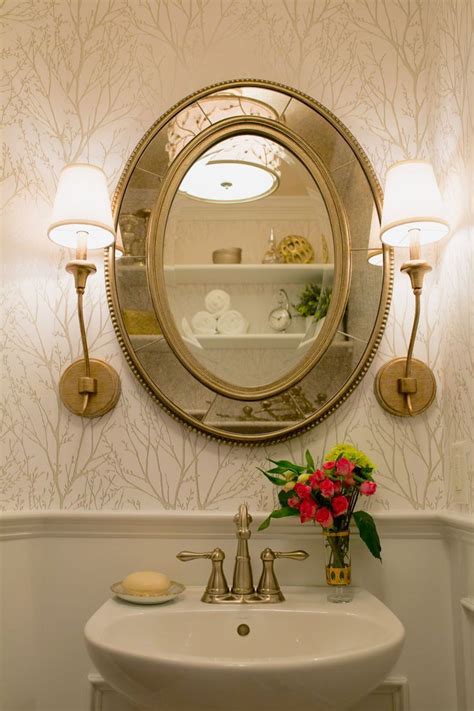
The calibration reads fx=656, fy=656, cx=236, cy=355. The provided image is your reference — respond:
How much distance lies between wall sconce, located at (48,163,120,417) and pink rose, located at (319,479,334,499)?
1.75 feet

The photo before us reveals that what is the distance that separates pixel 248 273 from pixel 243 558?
65 cm

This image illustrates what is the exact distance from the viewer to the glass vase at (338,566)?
135 cm

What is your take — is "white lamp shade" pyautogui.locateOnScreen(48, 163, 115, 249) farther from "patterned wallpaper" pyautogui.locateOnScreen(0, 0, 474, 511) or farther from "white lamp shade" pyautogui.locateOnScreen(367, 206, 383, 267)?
"white lamp shade" pyautogui.locateOnScreen(367, 206, 383, 267)

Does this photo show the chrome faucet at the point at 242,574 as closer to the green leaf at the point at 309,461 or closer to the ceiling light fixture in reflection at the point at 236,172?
the green leaf at the point at 309,461

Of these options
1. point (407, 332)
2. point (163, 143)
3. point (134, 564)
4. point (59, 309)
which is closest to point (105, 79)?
point (163, 143)

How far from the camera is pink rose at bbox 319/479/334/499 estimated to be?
1.32 m

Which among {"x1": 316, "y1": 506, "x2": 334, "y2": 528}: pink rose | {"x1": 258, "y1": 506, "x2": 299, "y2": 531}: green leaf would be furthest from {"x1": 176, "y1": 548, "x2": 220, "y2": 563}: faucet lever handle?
{"x1": 316, "y1": 506, "x2": 334, "y2": 528}: pink rose

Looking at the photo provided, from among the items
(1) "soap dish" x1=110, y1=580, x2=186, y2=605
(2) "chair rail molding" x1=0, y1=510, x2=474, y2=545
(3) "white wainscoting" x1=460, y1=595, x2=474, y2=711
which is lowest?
(3) "white wainscoting" x1=460, y1=595, x2=474, y2=711

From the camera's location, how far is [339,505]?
52.4 inches

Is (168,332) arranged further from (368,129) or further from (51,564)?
(368,129)

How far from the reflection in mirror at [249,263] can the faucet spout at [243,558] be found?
32 centimetres

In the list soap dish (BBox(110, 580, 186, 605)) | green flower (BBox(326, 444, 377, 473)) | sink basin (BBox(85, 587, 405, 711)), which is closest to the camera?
sink basin (BBox(85, 587, 405, 711))

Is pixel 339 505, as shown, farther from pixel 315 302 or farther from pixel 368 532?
pixel 315 302

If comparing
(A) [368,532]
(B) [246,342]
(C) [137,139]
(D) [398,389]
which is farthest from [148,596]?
(C) [137,139]
